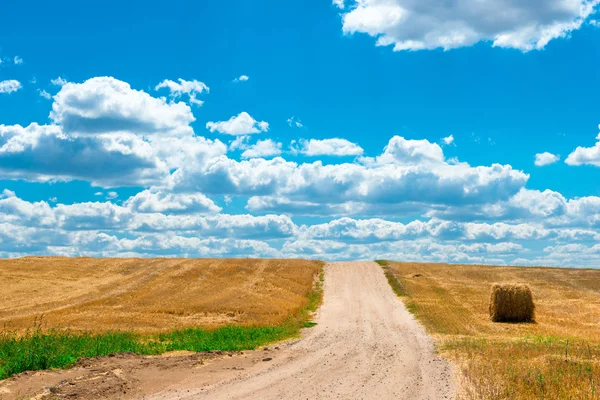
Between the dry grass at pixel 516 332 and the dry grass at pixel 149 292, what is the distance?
10.0 m

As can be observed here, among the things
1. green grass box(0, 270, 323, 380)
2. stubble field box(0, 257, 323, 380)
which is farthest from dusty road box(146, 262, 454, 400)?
stubble field box(0, 257, 323, 380)

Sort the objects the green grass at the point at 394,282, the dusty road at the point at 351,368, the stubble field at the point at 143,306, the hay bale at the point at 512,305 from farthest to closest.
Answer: the green grass at the point at 394,282, the hay bale at the point at 512,305, the stubble field at the point at 143,306, the dusty road at the point at 351,368

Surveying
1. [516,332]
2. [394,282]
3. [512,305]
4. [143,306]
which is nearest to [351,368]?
[516,332]

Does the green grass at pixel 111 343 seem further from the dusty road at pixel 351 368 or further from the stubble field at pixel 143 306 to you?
the dusty road at pixel 351 368

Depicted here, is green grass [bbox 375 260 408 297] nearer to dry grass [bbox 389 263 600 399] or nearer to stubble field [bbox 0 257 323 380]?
dry grass [bbox 389 263 600 399]

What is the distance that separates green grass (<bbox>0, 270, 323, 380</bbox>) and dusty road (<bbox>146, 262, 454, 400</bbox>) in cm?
181

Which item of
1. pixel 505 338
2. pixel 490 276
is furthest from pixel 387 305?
pixel 490 276

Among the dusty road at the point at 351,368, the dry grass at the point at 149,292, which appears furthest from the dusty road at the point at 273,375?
the dry grass at the point at 149,292

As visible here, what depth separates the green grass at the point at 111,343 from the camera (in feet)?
58.7

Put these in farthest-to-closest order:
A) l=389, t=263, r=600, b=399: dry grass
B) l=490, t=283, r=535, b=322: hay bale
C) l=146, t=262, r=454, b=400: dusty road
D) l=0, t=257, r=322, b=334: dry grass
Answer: l=490, t=283, r=535, b=322: hay bale, l=0, t=257, r=322, b=334: dry grass, l=389, t=263, r=600, b=399: dry grass, l=146, t=262, r=454, b=400: dusty road

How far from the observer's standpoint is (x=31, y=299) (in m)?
42.6

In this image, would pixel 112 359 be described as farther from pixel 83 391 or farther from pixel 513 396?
pixel 513 396

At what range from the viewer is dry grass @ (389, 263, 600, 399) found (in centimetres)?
1562

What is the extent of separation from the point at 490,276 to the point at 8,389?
55991 millimetres
